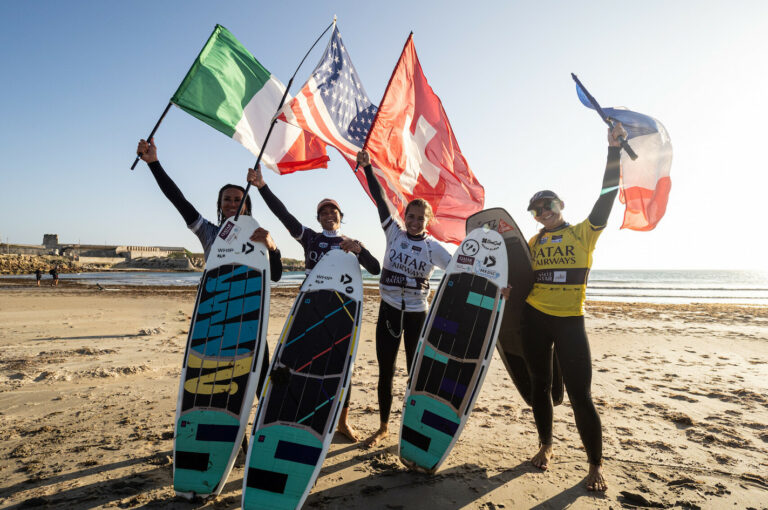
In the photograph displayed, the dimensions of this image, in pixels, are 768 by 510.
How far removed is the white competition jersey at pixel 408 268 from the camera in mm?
3309

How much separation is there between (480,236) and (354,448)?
2379mm

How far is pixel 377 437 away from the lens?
3.39 meters

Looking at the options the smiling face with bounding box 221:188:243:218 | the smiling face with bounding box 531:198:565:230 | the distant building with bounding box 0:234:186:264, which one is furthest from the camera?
the distant building with bounding box 0:234:186:264

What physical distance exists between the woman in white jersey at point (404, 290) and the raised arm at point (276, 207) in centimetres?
94

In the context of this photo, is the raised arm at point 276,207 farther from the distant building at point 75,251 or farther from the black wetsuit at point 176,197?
the distant building at point 75,251

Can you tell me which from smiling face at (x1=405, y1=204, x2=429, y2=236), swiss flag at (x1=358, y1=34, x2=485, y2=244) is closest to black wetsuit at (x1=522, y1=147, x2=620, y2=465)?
smiling face at (x1=405, y1=204, x2=429, y2=236)

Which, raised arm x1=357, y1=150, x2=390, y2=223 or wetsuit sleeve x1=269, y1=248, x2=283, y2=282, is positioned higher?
raised arm x1=357, y1=150, x2=390, y2=223

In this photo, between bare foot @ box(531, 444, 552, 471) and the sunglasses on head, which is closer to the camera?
bare foot @ box(531, 444, 552, 471)

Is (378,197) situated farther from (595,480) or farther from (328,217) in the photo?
(595,480)

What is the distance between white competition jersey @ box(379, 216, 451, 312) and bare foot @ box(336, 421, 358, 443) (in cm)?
127

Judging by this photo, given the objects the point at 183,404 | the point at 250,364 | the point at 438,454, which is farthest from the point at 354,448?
the point at 183,404

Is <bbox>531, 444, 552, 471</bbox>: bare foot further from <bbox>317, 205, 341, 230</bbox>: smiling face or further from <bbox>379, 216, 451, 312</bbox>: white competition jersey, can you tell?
<bbox>317, 205, 341, 230</bbox>: smiling face

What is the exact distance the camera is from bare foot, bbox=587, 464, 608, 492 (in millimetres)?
2682

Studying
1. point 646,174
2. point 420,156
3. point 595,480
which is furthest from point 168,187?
point 646,174
